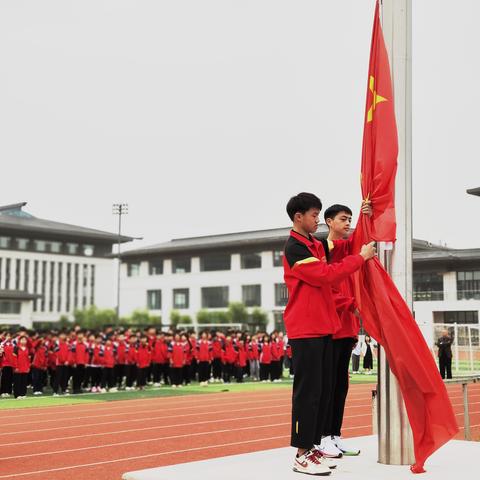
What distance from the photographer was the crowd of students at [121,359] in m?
17.0

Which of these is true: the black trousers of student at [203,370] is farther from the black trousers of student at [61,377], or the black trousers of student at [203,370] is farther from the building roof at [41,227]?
the building roof at [41,227]

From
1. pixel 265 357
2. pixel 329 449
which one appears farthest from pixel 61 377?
pixel 329 449

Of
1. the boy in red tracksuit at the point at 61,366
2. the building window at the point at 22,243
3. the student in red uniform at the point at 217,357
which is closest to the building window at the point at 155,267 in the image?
the building window at the point at 22,243

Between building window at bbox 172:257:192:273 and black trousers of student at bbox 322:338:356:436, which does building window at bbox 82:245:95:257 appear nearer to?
building window at bbox 172:257:192:273

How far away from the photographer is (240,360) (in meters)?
22.3

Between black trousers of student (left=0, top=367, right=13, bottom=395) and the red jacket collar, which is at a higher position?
the red jacket collar

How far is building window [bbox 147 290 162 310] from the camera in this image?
5497 cm

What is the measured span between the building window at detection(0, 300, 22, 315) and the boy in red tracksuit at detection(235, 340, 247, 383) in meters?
28.4

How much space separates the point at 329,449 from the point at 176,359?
15.5 meters

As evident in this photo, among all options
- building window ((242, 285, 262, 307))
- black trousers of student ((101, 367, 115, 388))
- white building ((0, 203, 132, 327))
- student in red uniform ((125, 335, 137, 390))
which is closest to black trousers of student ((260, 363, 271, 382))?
student in red uniform ((125, 335, 137, 390))

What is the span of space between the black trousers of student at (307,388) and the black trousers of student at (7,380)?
1338 cm

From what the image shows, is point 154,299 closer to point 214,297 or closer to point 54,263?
point 214,297

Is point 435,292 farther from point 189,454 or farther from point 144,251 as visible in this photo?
point 144,251

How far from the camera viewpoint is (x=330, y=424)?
5125mm
